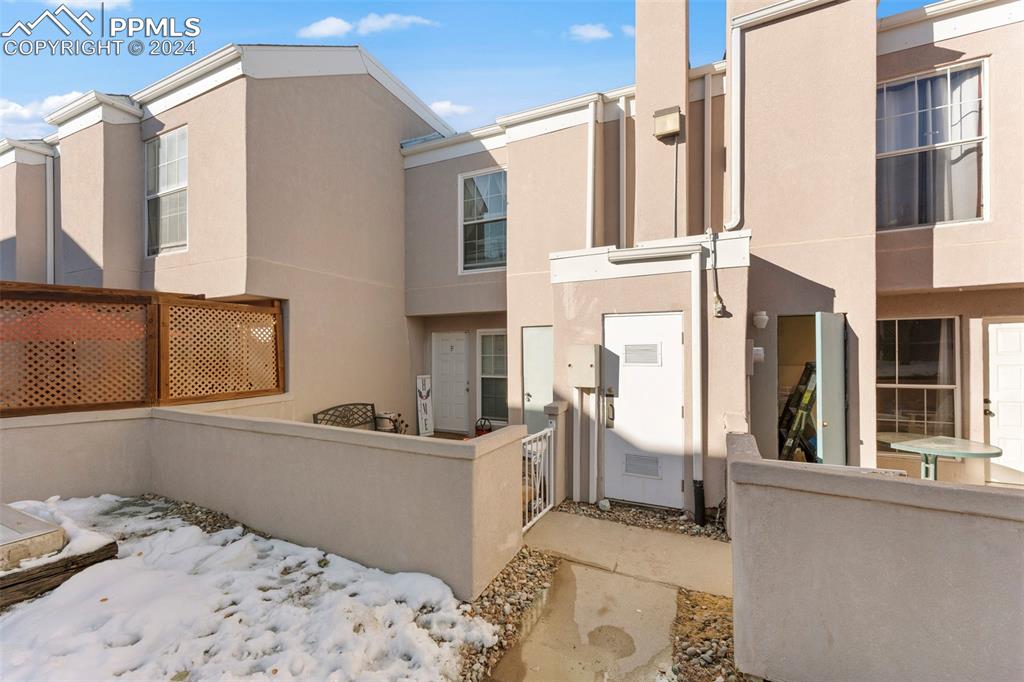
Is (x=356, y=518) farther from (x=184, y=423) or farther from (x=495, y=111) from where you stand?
(x=495, y=111)

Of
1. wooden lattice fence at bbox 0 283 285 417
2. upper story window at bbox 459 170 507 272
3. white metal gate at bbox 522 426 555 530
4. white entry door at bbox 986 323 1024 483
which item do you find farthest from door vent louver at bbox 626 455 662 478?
wooden lattice fence at bbox 0 283 285 417

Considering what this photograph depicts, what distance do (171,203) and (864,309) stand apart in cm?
971

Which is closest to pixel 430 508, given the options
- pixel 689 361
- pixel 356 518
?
pixel 356 518

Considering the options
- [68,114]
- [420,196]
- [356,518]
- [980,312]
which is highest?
[68,114]

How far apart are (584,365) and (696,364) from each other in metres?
1.19

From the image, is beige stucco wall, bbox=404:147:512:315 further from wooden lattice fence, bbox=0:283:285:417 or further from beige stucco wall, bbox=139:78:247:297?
wooden lattice fence, bbox=0:283:285:417

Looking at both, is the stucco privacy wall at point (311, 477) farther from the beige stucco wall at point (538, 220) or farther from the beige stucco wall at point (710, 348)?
the beige stucco wall at point (538, 220)

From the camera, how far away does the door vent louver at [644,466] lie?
462 cm

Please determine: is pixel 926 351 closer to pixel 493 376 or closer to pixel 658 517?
pixel 658 517

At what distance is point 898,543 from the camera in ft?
6.25

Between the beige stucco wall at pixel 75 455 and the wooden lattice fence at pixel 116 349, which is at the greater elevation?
the wooden lattice fence at pixel 116 349

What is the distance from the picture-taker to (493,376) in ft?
26.1

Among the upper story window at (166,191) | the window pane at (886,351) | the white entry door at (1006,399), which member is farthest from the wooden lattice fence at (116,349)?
the white entry door at (1006,399)

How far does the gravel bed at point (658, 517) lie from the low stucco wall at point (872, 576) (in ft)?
6.20
